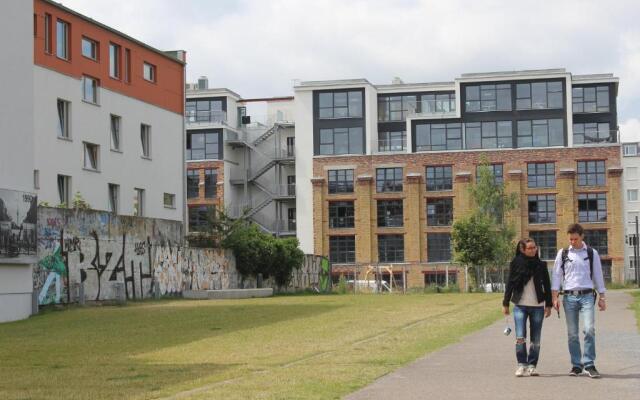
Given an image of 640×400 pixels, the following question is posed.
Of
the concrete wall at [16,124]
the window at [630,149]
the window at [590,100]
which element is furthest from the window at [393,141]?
the concrete wall at [16,124]

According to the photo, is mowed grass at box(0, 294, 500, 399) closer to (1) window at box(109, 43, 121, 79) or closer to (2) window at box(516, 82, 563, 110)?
(1) window at box(109, 43, 121, 79)

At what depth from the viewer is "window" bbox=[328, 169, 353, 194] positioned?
95.6 meters

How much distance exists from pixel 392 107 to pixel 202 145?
18809mm

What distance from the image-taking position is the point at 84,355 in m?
18.0

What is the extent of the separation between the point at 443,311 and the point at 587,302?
61.4ft

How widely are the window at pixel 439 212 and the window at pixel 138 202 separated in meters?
42.2

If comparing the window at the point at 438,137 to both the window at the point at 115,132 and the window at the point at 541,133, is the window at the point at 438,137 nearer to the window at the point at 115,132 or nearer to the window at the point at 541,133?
the window at the point at 541,133

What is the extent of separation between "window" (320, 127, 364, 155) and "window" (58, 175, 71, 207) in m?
47.8

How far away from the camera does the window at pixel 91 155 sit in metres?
51.7

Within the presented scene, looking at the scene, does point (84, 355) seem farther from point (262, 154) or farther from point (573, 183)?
point (262, 154)

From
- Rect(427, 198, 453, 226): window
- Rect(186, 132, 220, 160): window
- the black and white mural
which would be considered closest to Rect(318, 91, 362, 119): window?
Rect(427, 198, 453, 226): window

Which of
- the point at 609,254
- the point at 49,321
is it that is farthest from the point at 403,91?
the point at 49,321

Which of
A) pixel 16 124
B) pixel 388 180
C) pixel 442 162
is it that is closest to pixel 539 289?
pixel 16 124

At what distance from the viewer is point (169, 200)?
195 ft
